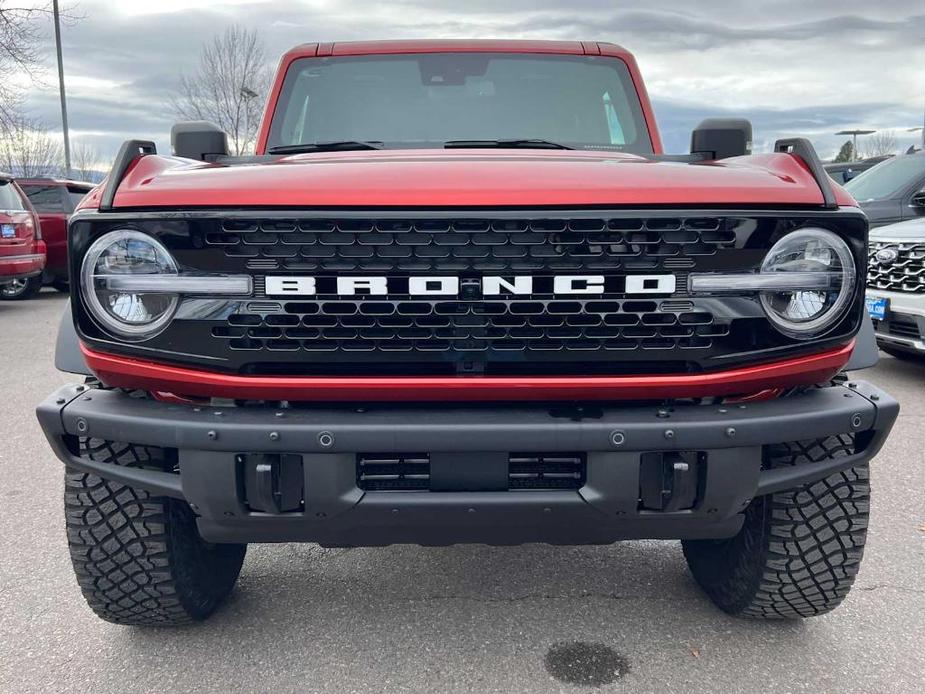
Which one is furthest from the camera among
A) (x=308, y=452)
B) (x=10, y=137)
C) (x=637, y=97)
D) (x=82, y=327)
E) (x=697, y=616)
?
(x=10, y=137)

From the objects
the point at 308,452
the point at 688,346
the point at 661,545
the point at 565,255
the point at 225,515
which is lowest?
the point at 661,545

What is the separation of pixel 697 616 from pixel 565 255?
1.42 meters

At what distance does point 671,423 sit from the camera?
1.83 meters

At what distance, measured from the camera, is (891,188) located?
792 cm

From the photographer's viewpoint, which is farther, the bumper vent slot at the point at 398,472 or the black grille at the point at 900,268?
the black grille at the point at 900,268

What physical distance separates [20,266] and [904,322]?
9.99 meters

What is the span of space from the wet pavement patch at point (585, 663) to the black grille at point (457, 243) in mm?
1186

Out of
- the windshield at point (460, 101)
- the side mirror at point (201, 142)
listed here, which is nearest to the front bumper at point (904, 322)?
the windshield at point (460, 101)

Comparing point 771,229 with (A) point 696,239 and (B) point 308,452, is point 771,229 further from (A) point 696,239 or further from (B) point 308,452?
(B) point 308,452

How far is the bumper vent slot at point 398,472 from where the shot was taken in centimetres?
190

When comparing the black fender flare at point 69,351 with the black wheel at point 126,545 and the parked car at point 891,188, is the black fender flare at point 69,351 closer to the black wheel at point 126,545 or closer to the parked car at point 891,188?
the black wheel at point 126,545

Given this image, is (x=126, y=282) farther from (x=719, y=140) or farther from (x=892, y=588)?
(x=892, y=588)

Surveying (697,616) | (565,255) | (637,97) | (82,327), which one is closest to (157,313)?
(82,327)

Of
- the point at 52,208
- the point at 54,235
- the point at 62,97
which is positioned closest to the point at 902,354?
the point at 54,235
